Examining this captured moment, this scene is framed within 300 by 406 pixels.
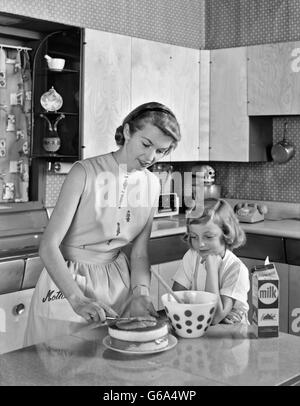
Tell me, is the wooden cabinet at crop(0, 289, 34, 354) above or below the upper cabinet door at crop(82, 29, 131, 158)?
below

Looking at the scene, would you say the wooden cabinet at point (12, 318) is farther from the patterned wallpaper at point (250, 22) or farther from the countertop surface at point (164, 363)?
the patterned wallpaper at point (250, 22)

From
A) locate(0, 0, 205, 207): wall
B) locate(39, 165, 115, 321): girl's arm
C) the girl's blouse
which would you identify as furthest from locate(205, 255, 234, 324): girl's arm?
locate(0, 0, 205, 207): wall

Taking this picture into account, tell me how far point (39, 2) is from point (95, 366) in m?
2.85

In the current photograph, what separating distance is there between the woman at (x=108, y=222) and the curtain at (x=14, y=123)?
160 cm

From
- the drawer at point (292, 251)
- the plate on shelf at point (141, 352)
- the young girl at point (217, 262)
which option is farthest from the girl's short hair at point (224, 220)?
the drawer at point (292, 251)

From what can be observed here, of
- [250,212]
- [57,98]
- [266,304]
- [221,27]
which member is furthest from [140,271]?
[221,27]

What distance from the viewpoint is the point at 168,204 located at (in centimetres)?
427

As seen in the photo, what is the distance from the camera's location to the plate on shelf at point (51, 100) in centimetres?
363

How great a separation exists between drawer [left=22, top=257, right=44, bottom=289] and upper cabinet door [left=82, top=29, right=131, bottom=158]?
74cm

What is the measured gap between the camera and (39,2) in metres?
3.76

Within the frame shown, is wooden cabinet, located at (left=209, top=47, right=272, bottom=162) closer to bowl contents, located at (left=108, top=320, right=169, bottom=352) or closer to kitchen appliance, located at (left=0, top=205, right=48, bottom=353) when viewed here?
kitchen appliance, located at (left=0, top=205, right=48, bottom=353)

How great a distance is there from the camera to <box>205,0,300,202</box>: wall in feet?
14.2
